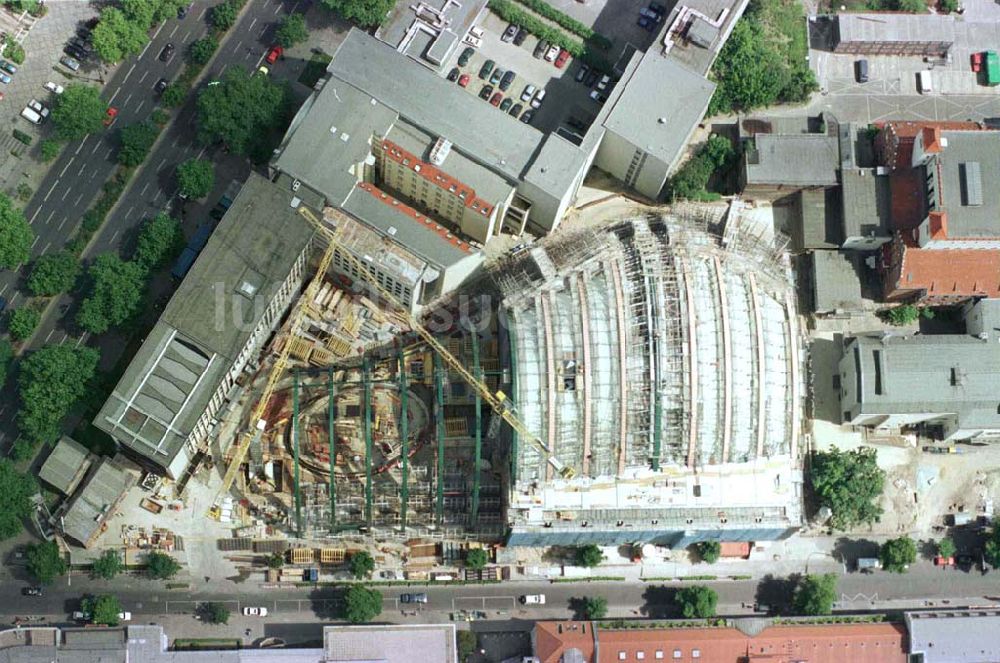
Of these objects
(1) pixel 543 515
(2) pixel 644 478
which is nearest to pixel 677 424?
(2) pixel 644 478

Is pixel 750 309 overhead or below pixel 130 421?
overhead

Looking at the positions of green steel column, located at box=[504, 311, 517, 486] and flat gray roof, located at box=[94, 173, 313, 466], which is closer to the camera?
green steel column, located at box=[504, 311, 517, 486]

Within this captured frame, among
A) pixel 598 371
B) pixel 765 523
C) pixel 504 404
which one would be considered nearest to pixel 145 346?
pixel 504 404

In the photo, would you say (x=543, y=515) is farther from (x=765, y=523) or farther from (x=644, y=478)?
(x=765, y=523)

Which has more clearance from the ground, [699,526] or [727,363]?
[727,363]

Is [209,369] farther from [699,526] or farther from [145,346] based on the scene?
[699,526]

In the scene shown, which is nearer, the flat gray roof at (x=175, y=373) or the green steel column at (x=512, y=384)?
the green steel column at (x=512, y=384)

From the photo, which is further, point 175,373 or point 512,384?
point 175,373

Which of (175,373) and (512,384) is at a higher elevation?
(512,384)

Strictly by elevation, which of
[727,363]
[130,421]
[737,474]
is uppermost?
[727,363]
